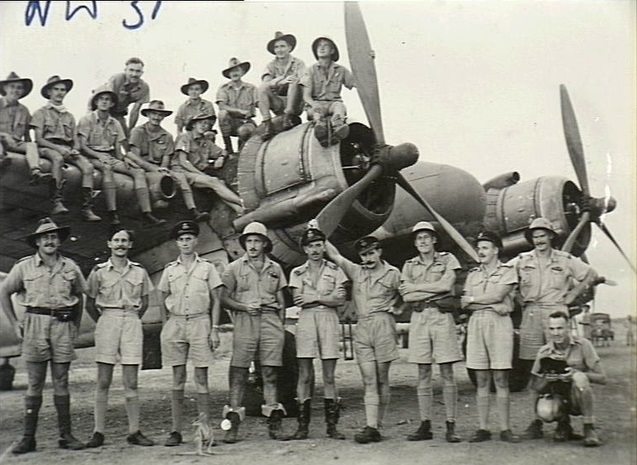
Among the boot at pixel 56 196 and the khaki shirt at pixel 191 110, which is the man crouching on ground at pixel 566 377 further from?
the boot at pixel 56 196

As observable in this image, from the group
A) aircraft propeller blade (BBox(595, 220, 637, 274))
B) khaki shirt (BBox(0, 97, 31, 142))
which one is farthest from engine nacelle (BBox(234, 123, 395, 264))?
aircraft propeller blade (BBox(595, 220, 637, 274))

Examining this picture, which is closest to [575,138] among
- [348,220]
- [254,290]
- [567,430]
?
[348,220]

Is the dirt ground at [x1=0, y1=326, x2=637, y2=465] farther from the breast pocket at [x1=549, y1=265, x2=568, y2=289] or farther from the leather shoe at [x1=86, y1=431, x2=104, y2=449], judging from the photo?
the breast pocket at [x1=549, y1=265, x2=568, y2=289]

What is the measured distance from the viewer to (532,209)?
8.96m

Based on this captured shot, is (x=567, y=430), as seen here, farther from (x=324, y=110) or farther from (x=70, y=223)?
(x=70, y=223)

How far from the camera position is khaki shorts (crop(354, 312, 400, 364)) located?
5.68 m

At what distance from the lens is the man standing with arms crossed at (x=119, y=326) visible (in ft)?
17.9

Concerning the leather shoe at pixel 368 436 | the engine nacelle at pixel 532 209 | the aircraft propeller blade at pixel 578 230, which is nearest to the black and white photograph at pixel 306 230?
the leather shoe at pixel 368 436

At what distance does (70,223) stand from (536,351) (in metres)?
4.62

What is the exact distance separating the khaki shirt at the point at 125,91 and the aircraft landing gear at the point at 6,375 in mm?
3628

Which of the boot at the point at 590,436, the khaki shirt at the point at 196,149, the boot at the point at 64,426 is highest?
the khaki shirt at the point at 196,149

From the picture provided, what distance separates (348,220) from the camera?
261 inches

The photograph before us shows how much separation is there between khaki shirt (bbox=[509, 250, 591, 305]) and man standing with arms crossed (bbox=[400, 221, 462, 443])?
64 cm

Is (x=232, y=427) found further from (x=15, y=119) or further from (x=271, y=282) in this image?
(x=15, y=119)
